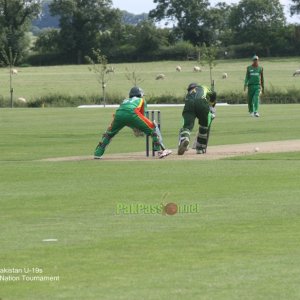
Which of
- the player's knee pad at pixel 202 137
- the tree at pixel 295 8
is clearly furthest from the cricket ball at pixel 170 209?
the tree at pixel 295 8

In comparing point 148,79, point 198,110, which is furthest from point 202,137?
point 148,79

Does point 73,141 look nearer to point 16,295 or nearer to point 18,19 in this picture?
point 16,295

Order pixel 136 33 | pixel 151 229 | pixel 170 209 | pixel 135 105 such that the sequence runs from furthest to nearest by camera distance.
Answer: pixel 136 33 → pixel 135 105 → pixel 170 209 → pixel 151 229

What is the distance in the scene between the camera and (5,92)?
78000 mm

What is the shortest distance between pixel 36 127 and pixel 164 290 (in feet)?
91.0

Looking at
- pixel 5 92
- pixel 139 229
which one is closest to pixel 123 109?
pixel 139 229

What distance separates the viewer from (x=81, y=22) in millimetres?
141375

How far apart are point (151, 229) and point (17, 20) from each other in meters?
127

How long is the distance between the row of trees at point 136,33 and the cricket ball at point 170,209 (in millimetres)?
109965

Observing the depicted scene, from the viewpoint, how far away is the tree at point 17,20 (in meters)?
131

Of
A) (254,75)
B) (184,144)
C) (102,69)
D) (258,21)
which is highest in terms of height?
(258,21)

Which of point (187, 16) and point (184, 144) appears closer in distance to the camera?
point (184, 144)

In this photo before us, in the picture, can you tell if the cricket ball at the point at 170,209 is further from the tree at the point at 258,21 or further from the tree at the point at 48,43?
the tree at the point at 48,43

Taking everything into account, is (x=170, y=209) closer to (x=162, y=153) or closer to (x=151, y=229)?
(x=151, y=229)
